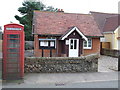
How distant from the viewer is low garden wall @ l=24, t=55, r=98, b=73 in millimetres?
9531

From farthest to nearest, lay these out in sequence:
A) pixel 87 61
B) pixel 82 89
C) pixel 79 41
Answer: pixel 79 41
pixel 87 61
pixel 82 89

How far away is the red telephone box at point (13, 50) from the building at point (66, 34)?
7172 millimetres

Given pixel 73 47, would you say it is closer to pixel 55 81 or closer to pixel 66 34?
pixel 66 34

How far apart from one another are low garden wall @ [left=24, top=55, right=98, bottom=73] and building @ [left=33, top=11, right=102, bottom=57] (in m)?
5.59

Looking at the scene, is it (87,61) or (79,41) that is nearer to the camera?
(87,61)

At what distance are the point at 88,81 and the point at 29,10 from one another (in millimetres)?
29691

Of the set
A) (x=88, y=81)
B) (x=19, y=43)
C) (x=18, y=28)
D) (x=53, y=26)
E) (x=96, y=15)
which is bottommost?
(x=88, y=81)

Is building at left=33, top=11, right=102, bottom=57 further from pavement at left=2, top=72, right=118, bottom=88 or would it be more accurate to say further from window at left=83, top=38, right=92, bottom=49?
pavement at left=2, top=72, right=118, bottom=88

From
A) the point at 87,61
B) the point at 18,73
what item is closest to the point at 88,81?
the point at 87,61

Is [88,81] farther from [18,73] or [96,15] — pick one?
[96,15]

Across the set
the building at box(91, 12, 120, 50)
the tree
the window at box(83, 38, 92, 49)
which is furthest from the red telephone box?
the tree

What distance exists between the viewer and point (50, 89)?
647 cm

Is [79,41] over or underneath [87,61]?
over

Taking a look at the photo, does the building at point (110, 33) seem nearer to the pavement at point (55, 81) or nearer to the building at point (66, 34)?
the building at point (66, 34)
